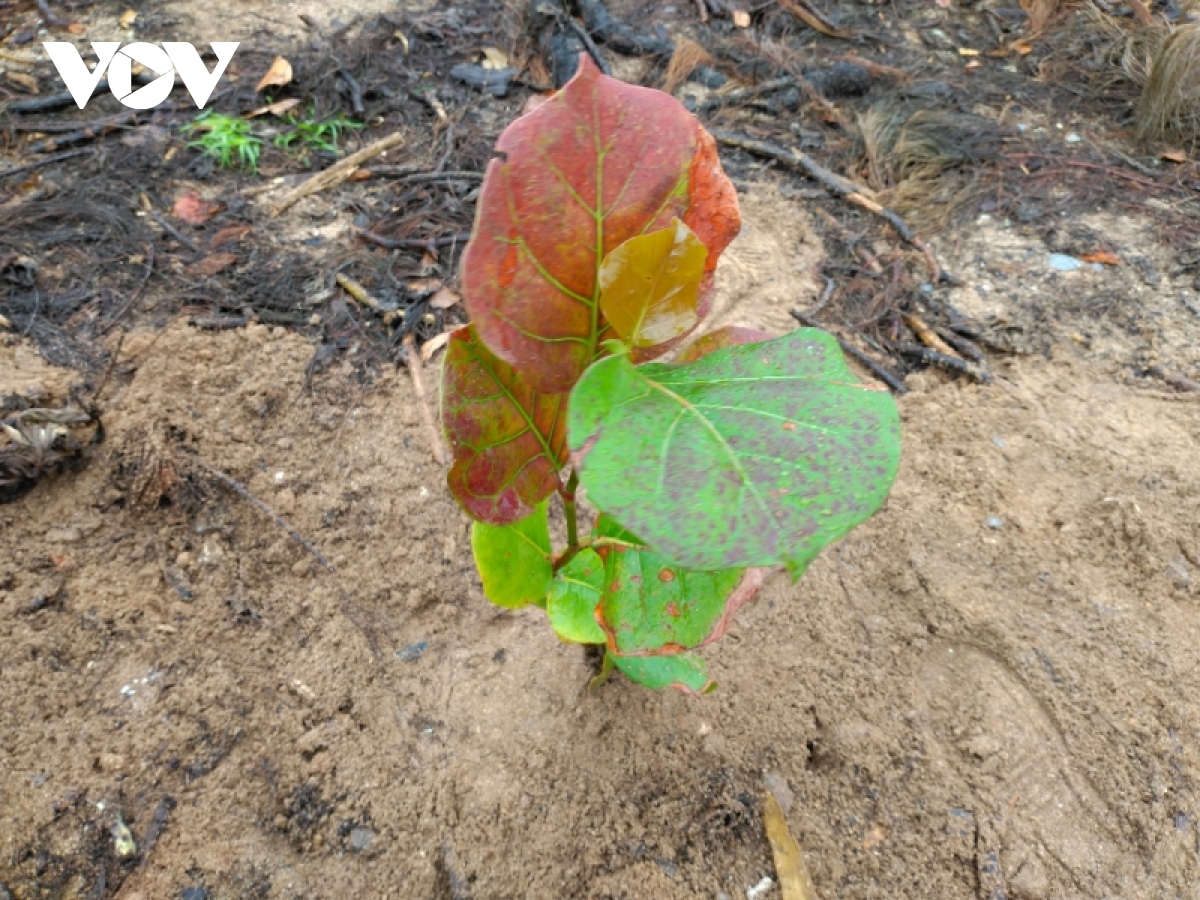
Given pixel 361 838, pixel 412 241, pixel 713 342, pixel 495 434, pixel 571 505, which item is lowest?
pixel 361 838

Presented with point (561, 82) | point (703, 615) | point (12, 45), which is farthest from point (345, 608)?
point (12, 45)

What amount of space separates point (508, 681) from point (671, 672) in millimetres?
465

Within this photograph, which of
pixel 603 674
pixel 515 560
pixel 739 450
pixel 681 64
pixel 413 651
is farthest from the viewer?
pixel 681 64

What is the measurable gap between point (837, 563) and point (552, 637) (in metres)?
0.66

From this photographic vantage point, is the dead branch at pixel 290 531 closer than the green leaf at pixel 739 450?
No

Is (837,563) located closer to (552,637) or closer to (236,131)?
(552,637)

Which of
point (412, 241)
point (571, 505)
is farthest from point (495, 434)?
point (412, 241)

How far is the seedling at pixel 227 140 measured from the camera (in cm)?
275

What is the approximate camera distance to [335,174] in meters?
2.72

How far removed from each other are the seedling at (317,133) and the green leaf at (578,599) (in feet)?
7.00

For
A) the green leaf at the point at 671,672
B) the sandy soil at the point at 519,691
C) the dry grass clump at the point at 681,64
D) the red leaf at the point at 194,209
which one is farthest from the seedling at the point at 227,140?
the green leaf at the point at 671,672

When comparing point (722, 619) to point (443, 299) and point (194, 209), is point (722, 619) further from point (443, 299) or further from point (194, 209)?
point (194, 209)

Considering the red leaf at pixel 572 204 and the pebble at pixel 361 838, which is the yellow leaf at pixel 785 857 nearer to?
the pebble at pixel 361 838

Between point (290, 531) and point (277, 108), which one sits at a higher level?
point (277, 108)
